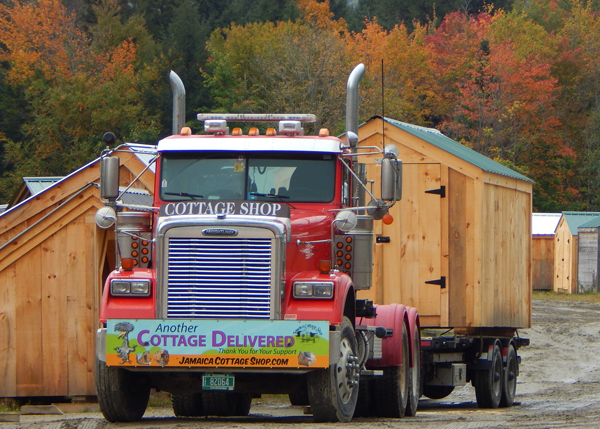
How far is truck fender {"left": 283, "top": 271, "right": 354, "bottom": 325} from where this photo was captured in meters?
8.41

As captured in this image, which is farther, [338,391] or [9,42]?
[9,42]

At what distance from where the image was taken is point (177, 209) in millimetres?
9055

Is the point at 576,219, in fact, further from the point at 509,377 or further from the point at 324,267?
the point at 324,267

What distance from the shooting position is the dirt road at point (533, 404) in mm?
8984

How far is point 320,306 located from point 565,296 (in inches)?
1370

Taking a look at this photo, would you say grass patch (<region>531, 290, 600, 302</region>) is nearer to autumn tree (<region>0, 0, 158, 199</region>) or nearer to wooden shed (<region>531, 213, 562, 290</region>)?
wooden shed (<region>531, 213, 562, 290</region>)

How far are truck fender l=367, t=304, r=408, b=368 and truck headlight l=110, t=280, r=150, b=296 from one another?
303 cm

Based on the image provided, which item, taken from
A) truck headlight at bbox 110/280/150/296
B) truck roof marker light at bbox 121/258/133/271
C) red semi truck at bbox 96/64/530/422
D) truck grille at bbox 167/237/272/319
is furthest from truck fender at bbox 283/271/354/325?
truck roof marker light at bbox 121/258/133/271

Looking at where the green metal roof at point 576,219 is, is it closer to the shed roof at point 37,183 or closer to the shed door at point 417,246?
the shed roof at point 37,183

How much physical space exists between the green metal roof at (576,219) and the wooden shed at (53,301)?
32145 mm

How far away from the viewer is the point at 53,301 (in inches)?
508

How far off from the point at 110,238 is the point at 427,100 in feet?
157

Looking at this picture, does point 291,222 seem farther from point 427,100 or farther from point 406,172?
point 427,100

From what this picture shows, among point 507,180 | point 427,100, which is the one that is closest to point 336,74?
point 427,100
